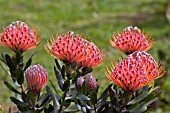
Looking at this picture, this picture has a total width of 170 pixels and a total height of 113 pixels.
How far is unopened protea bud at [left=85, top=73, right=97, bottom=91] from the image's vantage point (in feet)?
8.09

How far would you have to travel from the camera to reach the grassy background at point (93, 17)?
13.2 metres

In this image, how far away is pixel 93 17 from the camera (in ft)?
50.4

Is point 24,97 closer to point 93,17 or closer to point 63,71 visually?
point 63,71

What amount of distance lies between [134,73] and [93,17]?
13177 mm

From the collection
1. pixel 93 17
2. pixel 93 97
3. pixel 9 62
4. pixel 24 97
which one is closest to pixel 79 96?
pixel 93 97

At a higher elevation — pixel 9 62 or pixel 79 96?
pixel 9 62

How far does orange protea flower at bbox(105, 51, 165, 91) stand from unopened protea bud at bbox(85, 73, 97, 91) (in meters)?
0.16

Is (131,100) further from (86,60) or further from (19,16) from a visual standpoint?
(19,16)

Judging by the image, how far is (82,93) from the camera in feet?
8.04

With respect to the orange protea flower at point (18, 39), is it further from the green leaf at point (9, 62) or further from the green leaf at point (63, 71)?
the green leaf at point (63, 71)

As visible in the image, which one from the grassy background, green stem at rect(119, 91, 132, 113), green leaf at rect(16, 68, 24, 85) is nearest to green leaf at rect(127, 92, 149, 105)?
green stem at rect(119, 91, 132, 113)

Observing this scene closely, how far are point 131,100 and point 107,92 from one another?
0.12 m

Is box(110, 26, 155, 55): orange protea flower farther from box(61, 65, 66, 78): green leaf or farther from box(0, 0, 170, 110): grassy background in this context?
box(0, 0, 170, 110): grassy background

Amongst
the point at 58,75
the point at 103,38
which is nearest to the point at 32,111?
the point at 58,75
